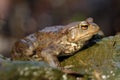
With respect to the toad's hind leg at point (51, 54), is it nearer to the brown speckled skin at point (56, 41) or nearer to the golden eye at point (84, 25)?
the brown speckled skin at point (56, 41)

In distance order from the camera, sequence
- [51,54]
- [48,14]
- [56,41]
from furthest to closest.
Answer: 1. [48,14]
2. [56,41]
3. [51,54]

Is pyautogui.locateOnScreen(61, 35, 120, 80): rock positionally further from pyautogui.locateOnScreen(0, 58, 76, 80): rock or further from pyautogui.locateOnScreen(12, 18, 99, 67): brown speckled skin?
pyautogui.locateOnScreen(0, 58, 76, 80): rock

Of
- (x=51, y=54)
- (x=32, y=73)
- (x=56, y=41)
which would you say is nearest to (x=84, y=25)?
(x=56, y=41)

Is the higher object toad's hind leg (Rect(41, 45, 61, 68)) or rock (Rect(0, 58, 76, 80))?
toad's hind leg (Rect(41, 45, 61, 68))

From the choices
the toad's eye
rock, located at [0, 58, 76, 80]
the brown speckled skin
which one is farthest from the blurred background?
rock, located at [0, 58, 76, 80]

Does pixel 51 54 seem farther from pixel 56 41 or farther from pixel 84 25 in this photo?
pixel 84 25

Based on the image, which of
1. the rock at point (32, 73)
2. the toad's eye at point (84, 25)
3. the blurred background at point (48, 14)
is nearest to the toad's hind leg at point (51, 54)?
the toad's eye at point (84, 25)

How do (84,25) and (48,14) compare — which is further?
(48,14)

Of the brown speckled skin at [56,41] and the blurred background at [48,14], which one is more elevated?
the blurred background at [48,14]
